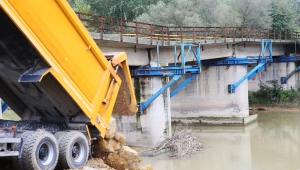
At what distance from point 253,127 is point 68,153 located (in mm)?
20572

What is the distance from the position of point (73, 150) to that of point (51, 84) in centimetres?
128

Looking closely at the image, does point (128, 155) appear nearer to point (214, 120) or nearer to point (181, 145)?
point (181, 145)

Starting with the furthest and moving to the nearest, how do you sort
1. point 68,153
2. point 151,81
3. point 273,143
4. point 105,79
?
point 273,143 → point 151,81 → point 105,79 → point 68,153

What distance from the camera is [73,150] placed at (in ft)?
24.8

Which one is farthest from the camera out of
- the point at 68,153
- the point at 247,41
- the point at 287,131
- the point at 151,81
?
the point at 247,41

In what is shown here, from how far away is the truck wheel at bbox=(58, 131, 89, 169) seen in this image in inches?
287

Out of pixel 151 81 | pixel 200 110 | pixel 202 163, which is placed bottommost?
pixel 202 163

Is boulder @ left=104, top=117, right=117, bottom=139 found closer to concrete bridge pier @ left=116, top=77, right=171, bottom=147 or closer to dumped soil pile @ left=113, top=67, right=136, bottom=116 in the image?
dumped soil pile @ left=113, top=67, right=136, bottom=116

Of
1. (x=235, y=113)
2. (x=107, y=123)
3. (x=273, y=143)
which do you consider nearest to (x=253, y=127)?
(x=235, y=113)

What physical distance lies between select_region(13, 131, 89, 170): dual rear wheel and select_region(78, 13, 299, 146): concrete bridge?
23.7 ft

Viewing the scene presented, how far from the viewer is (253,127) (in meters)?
26.2

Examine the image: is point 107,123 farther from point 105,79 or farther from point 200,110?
point 200,110

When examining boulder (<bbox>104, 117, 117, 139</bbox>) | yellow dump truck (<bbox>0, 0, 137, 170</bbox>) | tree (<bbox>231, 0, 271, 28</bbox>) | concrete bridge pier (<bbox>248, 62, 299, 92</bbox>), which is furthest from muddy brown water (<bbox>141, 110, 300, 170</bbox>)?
tree (<bbox>231, 0, 271, 28</bbox>)

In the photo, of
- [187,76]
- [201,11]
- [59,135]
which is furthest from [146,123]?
[201,11]
